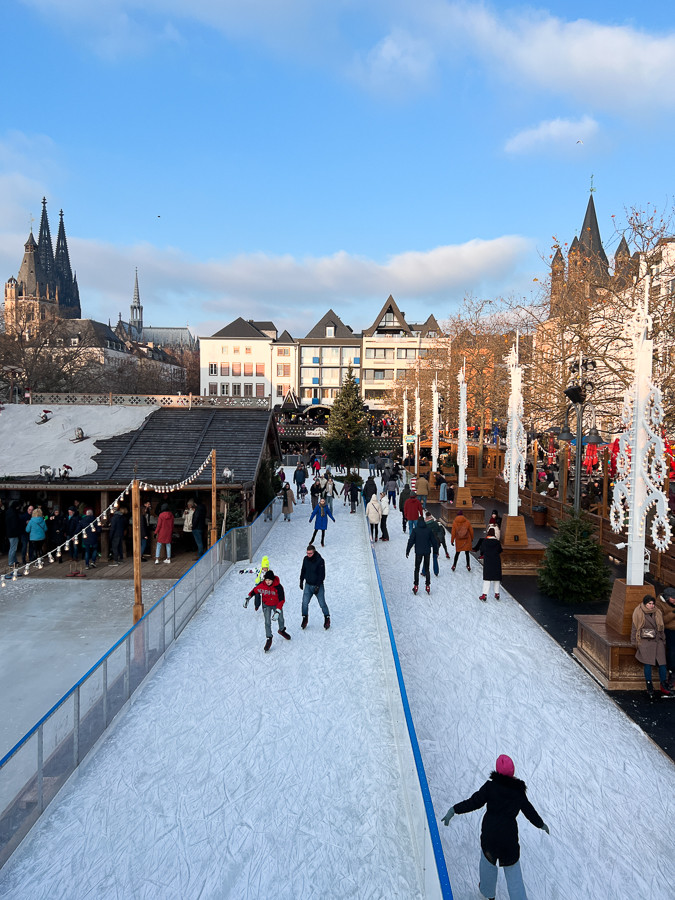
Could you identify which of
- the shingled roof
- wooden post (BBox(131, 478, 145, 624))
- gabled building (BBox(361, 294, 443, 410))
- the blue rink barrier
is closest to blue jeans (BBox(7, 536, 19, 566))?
the shingled roof

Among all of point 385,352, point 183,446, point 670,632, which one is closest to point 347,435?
point 183,446

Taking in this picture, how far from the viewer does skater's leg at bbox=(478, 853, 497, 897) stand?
4.15 metres

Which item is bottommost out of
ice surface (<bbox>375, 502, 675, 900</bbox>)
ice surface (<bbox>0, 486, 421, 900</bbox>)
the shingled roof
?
ice surface (<bbox>0, 486, 421, 900</bbox>)

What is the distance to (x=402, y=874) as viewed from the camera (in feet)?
15.0

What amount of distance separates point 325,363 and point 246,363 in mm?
9901

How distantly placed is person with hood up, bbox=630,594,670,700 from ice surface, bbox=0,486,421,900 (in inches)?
130

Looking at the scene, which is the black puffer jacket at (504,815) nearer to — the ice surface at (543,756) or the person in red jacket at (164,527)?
the ice surface at (543,756)

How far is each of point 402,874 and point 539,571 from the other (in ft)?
26.4

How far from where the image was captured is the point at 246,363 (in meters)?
71.6

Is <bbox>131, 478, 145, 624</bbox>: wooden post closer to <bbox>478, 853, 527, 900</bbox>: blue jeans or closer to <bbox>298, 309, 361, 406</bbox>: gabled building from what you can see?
<bbox>478, 853, 527, 900</bbox>: blue jeans

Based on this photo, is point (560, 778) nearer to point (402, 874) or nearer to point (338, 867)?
→ point (402, 874)

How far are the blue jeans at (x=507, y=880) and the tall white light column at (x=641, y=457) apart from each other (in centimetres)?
464

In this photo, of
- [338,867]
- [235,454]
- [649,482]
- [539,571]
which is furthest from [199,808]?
[235,454]

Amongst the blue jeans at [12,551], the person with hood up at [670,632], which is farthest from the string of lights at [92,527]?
the person with hood up at [670,632]
